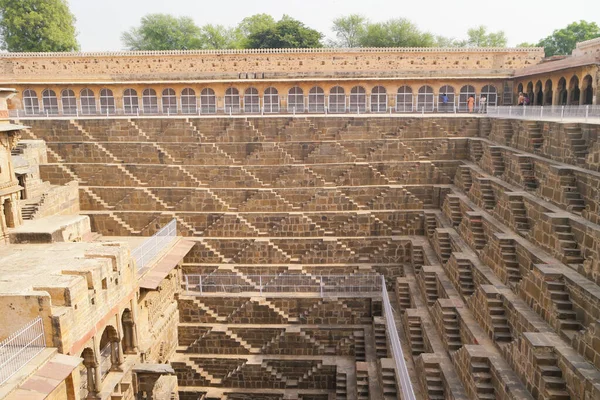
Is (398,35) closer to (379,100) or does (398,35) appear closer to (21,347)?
(379,100)

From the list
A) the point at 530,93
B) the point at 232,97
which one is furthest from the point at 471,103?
the point at 232,97

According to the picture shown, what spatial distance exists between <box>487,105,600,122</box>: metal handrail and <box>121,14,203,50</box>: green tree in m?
35.5

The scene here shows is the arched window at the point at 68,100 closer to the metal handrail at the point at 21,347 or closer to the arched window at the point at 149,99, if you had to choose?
the arched window at the point at 149,99

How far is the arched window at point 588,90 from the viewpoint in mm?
18867

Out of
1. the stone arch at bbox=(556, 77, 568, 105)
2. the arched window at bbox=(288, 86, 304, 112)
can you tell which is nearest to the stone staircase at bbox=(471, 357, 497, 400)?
the stone arch at bbox=(556, 77, 568, 105)

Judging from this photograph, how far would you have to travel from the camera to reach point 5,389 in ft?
24.6

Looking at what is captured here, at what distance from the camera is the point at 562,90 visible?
2214cm

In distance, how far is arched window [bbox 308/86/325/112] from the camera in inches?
980

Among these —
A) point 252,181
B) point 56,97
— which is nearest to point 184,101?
point 56,97

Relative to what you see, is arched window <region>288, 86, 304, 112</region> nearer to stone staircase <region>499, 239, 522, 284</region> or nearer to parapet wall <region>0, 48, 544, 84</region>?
parapet wall <region>0, 48, 544, 84</region>

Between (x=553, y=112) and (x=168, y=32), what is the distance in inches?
1598

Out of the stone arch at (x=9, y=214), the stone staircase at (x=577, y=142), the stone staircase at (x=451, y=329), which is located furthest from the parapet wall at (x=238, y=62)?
the stone staircase at (x=451, y=329)

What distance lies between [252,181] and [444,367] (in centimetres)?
983

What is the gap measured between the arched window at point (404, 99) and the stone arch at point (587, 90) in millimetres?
7489
